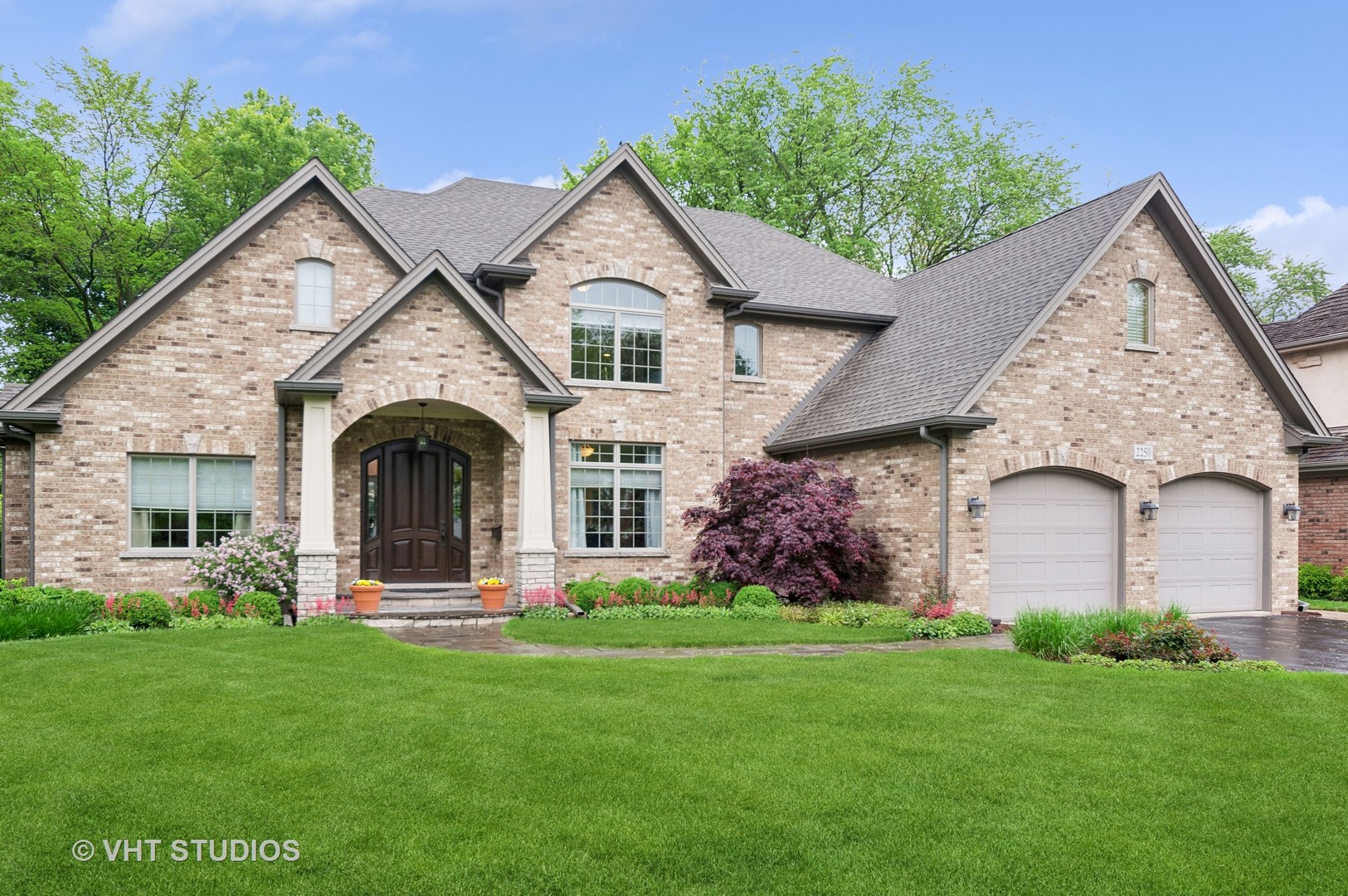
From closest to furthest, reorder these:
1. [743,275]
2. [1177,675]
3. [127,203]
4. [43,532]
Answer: [1177,675] → [43,532] → [743,275] → [127,203]

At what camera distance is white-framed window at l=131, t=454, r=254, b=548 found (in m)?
14.6

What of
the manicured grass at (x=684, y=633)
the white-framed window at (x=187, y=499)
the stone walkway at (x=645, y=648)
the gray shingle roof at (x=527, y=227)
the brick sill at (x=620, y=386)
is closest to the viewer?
the stone walkway at (x=645, y=648)

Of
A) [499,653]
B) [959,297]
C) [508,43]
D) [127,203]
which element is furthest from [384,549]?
[127,203]

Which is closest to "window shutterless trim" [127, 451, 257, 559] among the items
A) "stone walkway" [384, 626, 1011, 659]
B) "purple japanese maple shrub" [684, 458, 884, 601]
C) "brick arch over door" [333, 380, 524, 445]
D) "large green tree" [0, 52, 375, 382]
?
"brick arch over door" [333, 380, 524, 445]

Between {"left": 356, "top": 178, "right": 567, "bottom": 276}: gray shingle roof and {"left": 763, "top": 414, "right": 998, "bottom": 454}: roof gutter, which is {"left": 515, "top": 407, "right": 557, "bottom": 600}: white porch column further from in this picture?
{"left": 763, "top": 414, "right": 998, "bottom": 454}: roof gutter

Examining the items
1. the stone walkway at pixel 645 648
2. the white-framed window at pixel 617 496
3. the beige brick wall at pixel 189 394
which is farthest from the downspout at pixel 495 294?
the stone walkway at pixel 645 648

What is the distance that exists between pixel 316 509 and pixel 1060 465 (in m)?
11.4

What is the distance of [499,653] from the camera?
10766 millimetres

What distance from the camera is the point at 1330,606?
18562 millimetres

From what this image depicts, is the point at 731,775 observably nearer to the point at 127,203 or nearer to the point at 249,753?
the point at 249,753

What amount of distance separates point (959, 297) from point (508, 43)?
1592 cm

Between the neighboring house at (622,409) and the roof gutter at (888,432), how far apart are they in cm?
6

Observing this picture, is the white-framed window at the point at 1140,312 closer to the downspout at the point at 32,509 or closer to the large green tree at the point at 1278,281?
the downspout at the point at 32,509

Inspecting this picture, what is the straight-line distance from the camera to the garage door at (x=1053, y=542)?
1523cm
